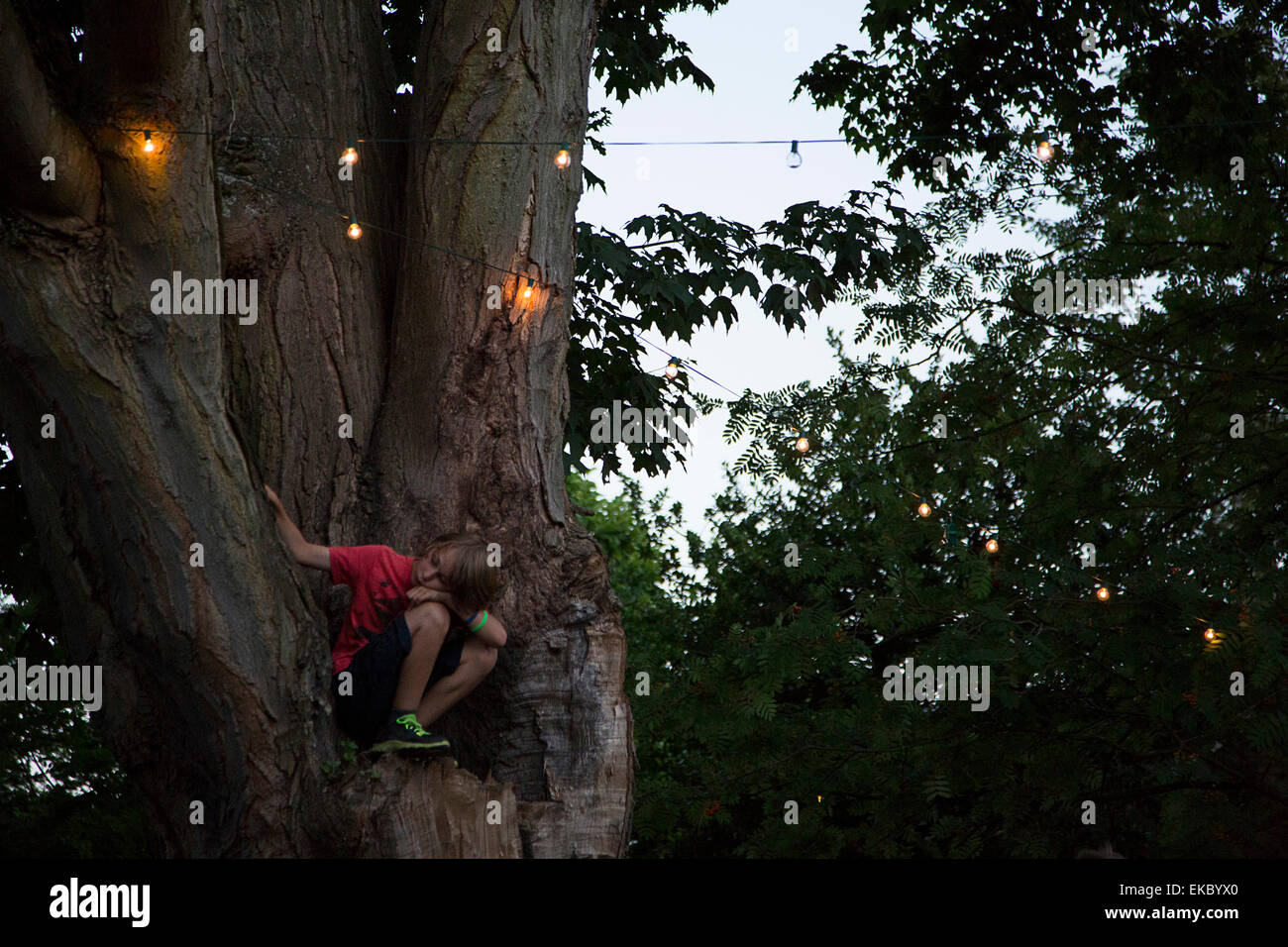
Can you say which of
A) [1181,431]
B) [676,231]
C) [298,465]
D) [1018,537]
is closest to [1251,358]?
[1181,431]

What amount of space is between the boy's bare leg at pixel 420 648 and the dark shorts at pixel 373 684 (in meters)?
0.02

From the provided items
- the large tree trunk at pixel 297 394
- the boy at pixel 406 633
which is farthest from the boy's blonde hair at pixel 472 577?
the large tree trunk at pixel 297 394

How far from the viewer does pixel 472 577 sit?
4.23 meters

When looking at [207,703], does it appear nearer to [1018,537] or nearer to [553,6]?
[553,6]

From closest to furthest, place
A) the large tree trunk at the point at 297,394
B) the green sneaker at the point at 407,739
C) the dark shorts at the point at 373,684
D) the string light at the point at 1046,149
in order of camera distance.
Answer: the large tree trunk at the point at 297,394, the green sneaker at the point at 407,739, the dark shorts at the point at 373,684, the string light at the point at 1046,149

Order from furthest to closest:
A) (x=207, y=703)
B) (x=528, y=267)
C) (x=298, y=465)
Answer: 1. (x=528, y=267)
2. (x=298, y=465)
3. (x=207, y=703)

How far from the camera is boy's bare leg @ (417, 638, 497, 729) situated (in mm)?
4367

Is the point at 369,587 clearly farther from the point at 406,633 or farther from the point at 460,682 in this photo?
the point at 460,682

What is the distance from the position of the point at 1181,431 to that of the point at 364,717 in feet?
22.6

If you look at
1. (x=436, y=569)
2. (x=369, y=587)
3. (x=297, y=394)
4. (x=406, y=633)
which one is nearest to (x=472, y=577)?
(x=436, y=569)

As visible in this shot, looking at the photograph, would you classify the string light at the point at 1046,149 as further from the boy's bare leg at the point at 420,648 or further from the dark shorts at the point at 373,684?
the dark shorts at the point at 373,684

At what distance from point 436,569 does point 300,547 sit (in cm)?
48

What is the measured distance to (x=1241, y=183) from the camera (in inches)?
342

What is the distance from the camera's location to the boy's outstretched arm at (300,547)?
4215 mm
